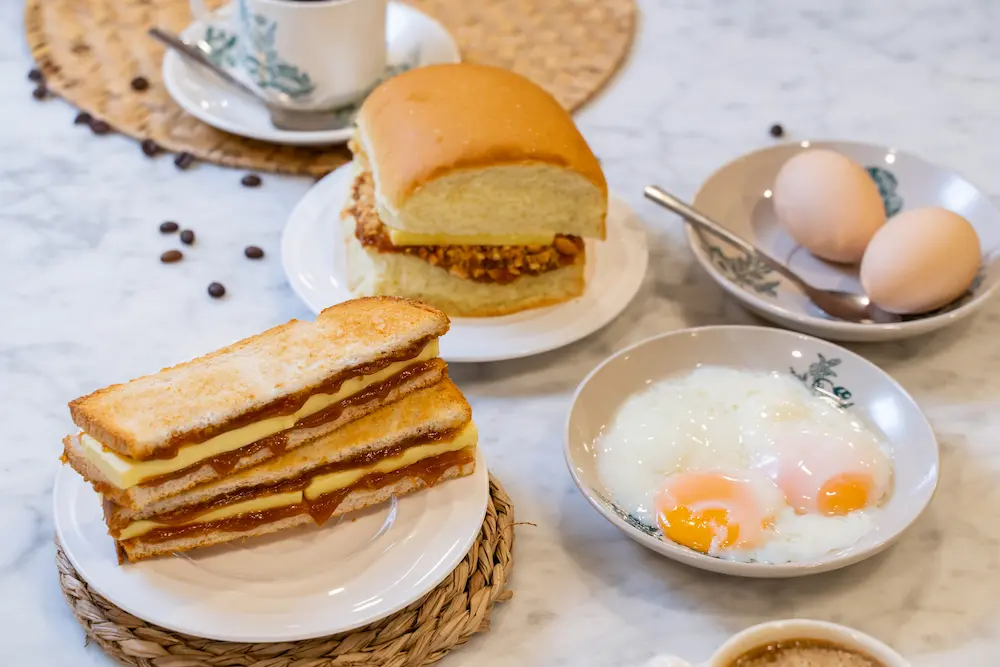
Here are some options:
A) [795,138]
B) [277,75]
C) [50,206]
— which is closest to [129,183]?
[50,206]

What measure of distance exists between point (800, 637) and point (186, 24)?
2.77 metres

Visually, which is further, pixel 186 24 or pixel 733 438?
pixel 186 24

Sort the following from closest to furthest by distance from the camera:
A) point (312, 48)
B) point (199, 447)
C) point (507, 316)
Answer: point (199, 447) < point (507, 316) < point (312, 48)

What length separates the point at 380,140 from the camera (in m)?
2.35

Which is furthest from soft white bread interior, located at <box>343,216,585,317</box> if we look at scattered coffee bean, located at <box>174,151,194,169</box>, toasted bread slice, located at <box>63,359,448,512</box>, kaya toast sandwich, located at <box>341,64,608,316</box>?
scattered coffee bean, located at <box>174,151,194,169</box>

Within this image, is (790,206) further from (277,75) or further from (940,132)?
(277,75)

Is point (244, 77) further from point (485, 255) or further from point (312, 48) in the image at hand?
point (485, 255)

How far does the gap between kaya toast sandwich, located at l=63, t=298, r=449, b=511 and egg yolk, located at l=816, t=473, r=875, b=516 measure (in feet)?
2.33

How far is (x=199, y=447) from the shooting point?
1644 mm

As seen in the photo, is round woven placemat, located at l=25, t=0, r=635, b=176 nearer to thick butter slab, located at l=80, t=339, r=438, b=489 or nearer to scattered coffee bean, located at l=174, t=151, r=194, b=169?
scattered coffee bean, located at l=174, t=151, r=194, b=169

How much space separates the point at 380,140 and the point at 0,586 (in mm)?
1188

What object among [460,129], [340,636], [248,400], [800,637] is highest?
[460,129]

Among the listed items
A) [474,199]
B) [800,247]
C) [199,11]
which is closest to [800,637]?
[474,199]

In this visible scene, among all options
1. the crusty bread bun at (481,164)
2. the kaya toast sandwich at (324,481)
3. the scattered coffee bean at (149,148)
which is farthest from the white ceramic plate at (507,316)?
the scattered coffee bean at (149,148)
